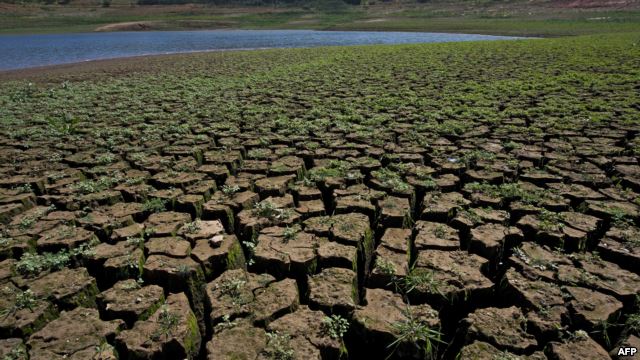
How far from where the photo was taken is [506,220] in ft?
11.9

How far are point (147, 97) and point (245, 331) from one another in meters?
9.28

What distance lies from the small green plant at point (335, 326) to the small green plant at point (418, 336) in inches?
11.4

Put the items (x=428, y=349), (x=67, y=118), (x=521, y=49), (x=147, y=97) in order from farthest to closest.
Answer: (x=521, y=49) < (x=147, y=97) < (x=67, y=118) < (x=428, y=349)

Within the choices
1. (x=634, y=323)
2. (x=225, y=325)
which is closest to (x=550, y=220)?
(x=634, y=323)

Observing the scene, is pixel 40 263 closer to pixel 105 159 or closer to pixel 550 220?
pixel 105 159

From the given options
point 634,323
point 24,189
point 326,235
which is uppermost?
point 24,189

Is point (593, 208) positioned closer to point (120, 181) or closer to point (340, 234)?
point (340, 234)

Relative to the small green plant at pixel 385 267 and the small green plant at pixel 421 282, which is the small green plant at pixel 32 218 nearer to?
the small green plant at pixel 385 267

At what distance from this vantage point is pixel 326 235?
11.5ft

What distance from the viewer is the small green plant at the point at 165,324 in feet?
8.05

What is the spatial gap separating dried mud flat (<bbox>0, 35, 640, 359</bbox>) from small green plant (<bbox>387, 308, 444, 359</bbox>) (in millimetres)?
12

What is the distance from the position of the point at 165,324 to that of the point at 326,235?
148cm

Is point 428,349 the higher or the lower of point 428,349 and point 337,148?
the lower

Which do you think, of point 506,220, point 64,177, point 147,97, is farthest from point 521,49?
point 64,177
